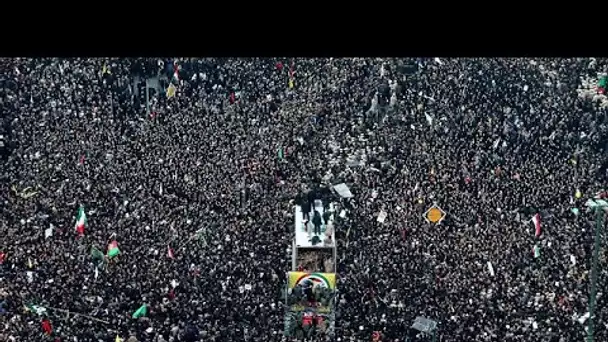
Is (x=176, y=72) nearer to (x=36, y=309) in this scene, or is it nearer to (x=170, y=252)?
(x=170, y=252)

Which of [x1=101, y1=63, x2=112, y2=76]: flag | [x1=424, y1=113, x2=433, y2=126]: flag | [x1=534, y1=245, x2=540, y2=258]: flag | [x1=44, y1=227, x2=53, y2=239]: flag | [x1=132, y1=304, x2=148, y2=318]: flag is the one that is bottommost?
[x1=132, y1=304, x2=148, y2=318]: flag

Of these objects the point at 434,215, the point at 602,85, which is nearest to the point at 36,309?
the point at 434,215

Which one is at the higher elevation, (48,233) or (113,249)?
(48,233)

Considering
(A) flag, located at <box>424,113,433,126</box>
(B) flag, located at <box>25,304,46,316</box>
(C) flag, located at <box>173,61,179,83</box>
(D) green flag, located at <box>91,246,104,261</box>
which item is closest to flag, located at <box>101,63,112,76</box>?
(C) flag, located at <box>173,61,179,83</box>

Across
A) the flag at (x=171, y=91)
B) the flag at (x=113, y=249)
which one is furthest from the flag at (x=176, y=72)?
the flag at (x=113, y=249)

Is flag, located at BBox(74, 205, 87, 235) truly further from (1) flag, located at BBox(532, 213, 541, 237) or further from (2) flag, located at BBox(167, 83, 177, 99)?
(1) flag, located at BBox(532, 213, 541, 237)
